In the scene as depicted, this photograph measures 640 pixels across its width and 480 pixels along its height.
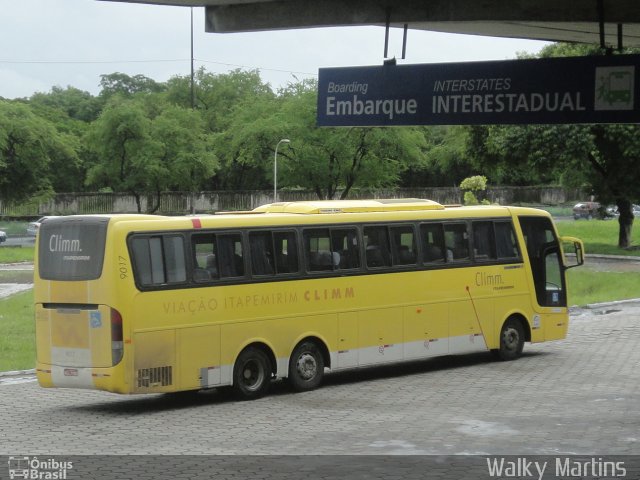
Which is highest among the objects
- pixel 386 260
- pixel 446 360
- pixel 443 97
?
pixel 443 97

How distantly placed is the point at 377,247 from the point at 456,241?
1.95m

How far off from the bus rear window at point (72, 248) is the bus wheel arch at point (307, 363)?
3.71 meters

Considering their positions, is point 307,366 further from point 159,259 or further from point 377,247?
point 159,259

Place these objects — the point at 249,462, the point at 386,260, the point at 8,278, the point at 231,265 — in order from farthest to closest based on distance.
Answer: the point at 8,278
the point at 386,260
the point at 231,265
the point at 249,462

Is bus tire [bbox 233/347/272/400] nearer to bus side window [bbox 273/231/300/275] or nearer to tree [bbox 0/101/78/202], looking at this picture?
bus side window [bbox 273/231/300/275]

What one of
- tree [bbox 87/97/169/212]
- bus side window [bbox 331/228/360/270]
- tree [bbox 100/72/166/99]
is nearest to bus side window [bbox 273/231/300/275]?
bus side window [bbox 331/228/360/270]

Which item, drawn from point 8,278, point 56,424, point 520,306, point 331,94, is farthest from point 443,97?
point 8,278

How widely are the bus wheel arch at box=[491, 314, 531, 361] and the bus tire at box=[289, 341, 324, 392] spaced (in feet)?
15.1

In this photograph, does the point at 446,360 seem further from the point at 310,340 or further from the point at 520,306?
the point at 310,340

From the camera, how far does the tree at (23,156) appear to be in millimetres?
72375

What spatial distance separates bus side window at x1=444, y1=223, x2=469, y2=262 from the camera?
71.3ft

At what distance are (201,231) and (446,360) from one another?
276 inches

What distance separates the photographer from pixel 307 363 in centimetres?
1922

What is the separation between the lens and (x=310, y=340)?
1939 cm
